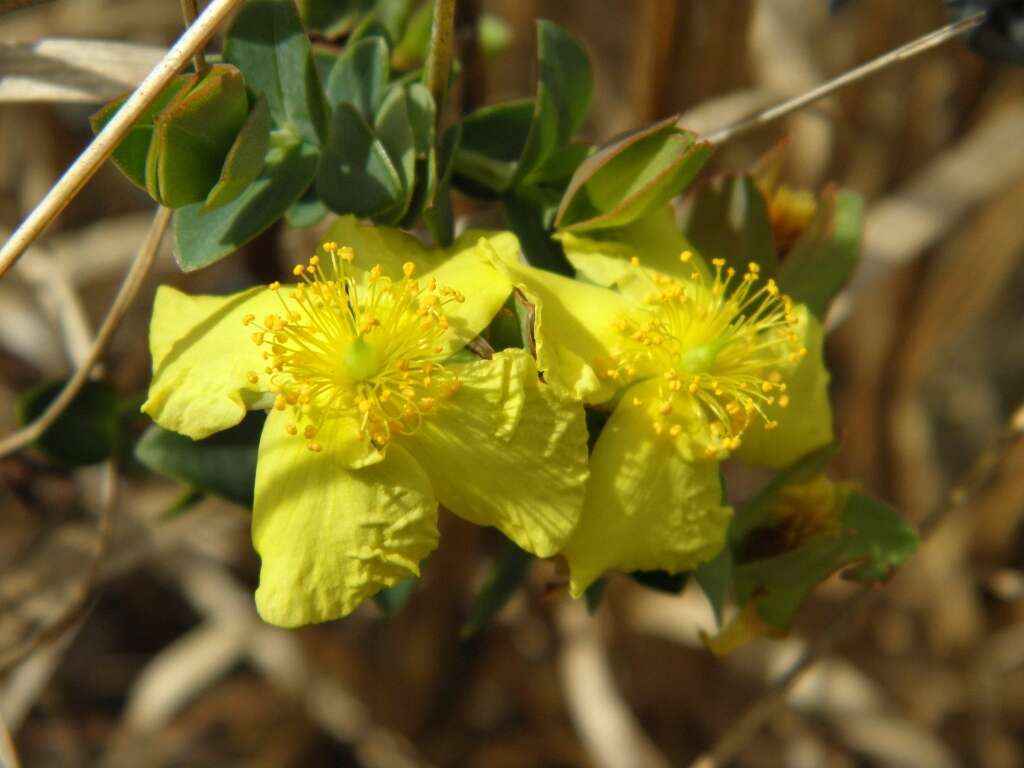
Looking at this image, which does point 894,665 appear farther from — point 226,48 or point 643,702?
point 226,48

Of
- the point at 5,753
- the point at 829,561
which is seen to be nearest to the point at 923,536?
the point at 829,561

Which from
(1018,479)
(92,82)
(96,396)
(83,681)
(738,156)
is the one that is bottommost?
(83,681)

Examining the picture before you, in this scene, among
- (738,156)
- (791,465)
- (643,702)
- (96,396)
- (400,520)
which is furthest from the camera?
(643,702)

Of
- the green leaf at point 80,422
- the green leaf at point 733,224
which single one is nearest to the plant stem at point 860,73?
the green leaf at point 733,224

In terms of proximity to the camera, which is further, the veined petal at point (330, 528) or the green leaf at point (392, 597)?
the green leaf at point (392, 597)

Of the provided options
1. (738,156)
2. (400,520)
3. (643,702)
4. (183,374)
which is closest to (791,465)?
(400,520)

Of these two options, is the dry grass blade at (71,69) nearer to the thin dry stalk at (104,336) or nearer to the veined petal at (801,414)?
the thin dry stalk at (104,336)
